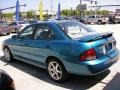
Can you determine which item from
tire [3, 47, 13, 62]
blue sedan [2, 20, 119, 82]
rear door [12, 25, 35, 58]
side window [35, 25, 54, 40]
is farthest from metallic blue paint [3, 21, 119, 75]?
tire [3, 47, 13, 62]

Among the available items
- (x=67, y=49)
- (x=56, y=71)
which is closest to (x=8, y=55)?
(x=56, y=71)

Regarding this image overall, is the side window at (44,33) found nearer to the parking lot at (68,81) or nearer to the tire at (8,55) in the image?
the parking lot at (68,81)

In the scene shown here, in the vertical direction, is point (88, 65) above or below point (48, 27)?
below

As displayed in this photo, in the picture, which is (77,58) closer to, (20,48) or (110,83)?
(110,83)

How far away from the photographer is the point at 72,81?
20.4ft

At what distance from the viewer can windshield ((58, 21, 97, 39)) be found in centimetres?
612

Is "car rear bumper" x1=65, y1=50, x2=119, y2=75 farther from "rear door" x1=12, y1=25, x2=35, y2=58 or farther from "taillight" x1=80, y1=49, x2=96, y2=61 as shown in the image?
"rear door" x1=12, y1=25, x2=35, y2=58

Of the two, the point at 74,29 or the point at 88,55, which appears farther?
the point at 74,29

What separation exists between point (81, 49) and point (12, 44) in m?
3.58

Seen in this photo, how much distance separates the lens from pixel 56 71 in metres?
6.13

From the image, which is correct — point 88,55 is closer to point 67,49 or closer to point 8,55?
point 67,49

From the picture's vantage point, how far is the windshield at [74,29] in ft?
20.1

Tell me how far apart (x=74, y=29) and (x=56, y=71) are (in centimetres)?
124

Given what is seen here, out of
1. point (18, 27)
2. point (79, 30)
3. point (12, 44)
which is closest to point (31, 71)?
point (12, 44)
